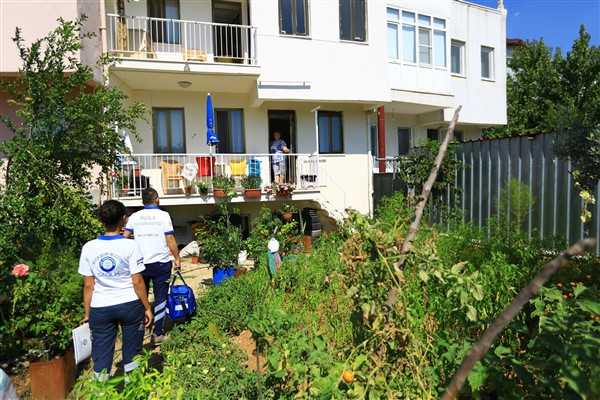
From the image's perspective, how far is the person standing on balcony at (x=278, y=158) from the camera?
39.1ft

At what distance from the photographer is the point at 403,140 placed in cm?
1642

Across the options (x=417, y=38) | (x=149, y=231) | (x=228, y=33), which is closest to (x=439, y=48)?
(x=417, y=38)

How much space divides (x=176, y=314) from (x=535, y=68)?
23011mm

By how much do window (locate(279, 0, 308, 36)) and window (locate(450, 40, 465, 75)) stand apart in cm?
772

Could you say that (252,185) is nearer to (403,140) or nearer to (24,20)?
(24,20)

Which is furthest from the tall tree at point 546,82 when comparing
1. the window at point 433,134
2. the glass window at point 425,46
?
the glass window at point 425,46

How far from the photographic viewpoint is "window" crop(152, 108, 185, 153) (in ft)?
39.3

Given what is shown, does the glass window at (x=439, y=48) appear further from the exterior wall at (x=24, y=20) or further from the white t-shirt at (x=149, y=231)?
the white t-shirt at (x=149, y=231)

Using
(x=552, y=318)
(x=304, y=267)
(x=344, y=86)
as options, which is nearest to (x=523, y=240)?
(x=304, y=267)

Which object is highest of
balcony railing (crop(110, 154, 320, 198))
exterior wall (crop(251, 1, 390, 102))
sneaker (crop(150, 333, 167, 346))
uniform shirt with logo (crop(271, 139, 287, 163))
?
exterior wall (crop(251, 1, 390, 102))

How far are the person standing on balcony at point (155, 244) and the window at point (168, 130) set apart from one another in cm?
763

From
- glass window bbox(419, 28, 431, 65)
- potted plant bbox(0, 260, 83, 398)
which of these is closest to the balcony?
potted plant bbox(0, 260, 83, 398)

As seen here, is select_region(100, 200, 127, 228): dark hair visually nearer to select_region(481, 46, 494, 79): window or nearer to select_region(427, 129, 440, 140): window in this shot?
select_region(427, 129, 440, 140): window

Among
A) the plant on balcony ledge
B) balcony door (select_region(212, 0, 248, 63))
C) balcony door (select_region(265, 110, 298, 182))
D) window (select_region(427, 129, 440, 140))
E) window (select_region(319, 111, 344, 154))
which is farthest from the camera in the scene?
window (select_region(427, 129, 440, 140))
